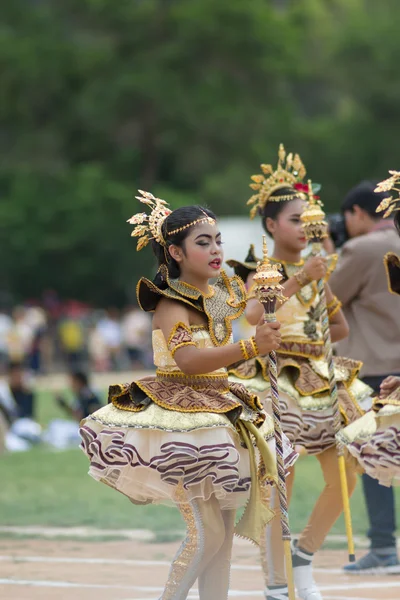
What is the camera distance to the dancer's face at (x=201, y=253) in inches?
267

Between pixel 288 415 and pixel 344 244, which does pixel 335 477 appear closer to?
pixel 288 415

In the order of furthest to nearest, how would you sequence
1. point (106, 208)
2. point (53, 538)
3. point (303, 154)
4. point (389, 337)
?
point (303, 154)
point (106, 208)
point (53, 538)
point (389, 337)

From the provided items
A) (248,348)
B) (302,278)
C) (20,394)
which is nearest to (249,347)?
(248,348)

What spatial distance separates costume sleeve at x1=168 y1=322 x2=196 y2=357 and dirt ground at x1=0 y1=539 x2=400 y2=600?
193 cm

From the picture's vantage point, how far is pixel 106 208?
42062mm

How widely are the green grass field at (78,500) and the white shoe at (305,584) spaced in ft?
8.16

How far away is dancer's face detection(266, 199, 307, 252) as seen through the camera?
26.6 feet

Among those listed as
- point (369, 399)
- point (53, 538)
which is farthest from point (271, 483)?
point (53, 538)

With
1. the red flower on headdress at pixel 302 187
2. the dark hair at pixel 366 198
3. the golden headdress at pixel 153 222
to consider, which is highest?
the dark hair at pixel 366 198

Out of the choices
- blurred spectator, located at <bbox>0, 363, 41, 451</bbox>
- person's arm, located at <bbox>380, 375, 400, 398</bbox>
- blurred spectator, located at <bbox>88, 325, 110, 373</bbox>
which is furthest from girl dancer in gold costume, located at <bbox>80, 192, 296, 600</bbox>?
blurred spectator, located at <bbox>88, 325, 110, 373</bbox>

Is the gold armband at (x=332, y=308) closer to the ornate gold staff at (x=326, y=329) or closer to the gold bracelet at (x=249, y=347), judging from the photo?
the ornate gold staff at (x=326, y=329)

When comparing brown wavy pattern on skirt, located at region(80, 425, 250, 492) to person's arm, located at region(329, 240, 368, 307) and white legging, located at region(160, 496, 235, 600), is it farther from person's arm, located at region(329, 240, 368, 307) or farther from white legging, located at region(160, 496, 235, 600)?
person's arm, located at region(329, 240, 368, 307)

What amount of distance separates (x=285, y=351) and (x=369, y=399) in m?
0.73

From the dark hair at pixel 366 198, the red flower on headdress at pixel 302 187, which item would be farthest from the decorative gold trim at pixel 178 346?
the dark hair at pixel 366 198
